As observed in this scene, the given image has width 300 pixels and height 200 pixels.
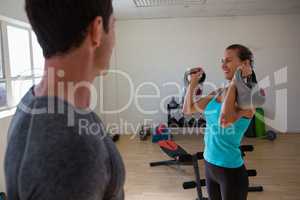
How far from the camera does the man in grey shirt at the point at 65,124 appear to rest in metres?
0.43

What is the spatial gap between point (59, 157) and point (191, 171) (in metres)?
3.54

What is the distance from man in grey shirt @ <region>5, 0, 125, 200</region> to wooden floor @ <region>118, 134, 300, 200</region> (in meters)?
2.73

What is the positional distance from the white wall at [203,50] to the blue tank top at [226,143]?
3.82 meters

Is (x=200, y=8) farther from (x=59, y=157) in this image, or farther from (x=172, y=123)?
(x=59, y=157)

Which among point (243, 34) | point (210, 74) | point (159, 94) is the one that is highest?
point (243, 34)

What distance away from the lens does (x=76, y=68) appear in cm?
51

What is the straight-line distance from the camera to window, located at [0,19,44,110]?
285 cm

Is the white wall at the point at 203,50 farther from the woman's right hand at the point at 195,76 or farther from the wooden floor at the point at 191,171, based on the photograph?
the woman's right hand at the point at 195,76

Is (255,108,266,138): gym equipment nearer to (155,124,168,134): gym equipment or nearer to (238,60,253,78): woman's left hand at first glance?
(155,124,168,134): gym equipment

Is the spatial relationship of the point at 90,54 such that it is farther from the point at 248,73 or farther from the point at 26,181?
the point at 248,73

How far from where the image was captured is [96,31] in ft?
1.64

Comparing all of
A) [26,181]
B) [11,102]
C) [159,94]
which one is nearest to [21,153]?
[26,181]

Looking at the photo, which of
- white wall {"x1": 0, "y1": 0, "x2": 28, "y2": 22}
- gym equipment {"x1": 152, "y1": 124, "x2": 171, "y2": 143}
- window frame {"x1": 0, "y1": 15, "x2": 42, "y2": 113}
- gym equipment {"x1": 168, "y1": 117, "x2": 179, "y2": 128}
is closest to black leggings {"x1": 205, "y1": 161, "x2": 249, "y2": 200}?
window frame {"x1": 0, "y1": 15, "x2": 42, "y2": 113}

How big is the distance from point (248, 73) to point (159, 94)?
3943 millimetres
